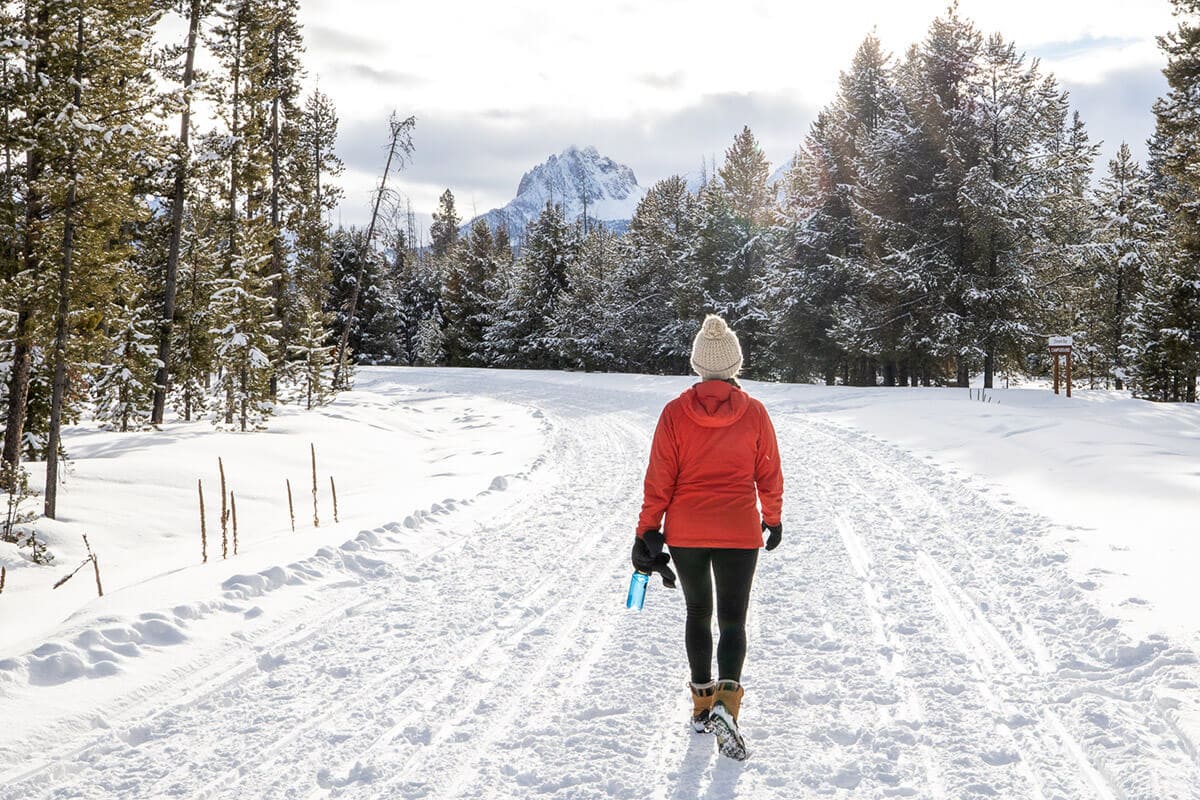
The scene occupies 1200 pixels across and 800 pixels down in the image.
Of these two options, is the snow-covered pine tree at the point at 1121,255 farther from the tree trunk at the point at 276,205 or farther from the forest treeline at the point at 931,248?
the tree trunk at the point at 276,205

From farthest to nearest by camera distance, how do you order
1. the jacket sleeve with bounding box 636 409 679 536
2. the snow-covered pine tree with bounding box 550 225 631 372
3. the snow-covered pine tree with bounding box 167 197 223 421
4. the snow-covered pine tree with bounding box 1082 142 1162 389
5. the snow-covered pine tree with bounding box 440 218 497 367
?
the snow-covered pine tree with bounding box 440 218 497 367 < the snow-covered pine tree with bounding box 550 225 631 372 < the snow-covered pine tree with bounding box 1082 142 1162 389 < the snow-covered pine tree with bounding box 167 197 223 421 < the jacket sleeve with bounding box 636 409 679 536

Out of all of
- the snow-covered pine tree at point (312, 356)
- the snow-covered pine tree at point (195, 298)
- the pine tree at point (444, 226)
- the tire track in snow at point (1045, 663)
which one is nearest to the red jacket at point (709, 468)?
the tire track in snow at point (1045, 663)

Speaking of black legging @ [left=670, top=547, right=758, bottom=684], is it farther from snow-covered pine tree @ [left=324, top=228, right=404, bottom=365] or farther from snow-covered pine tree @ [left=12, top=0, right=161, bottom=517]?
snow-covered pine tree @ [left=324, top=228, right=404, bottom=365]

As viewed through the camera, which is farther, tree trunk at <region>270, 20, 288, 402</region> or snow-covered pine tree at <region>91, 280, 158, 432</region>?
tree trunk at <region>270, 20, 288, 402</region>

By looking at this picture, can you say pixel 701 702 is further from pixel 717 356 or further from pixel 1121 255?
pixel 1121 255

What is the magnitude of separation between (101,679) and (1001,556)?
25.0ft

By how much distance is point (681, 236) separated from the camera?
4466 cm

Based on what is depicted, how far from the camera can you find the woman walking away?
12.6 feet

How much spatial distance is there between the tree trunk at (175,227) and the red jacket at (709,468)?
61.2 ft

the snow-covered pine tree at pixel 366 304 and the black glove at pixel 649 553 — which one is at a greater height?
the snow-covered pine tree at pixel 366 304

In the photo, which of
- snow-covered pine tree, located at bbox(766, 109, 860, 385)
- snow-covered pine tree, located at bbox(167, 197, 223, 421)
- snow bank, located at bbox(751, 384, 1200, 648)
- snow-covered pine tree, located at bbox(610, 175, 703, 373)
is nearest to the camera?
snow bank, located at bbox(751, 384, 1200, 648)

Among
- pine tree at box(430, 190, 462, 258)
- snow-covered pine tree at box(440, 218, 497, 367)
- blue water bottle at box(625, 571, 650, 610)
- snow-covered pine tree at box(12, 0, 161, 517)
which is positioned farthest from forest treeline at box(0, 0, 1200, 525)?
pine tree at box(430, 190, 462, 258)

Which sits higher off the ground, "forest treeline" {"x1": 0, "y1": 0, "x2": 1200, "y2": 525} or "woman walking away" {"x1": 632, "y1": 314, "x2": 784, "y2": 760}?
"forest treeline" {"x1": 0, "y1": 0, "x2": 1200, "y2": 525}

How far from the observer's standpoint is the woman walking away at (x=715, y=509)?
12.6 ft
